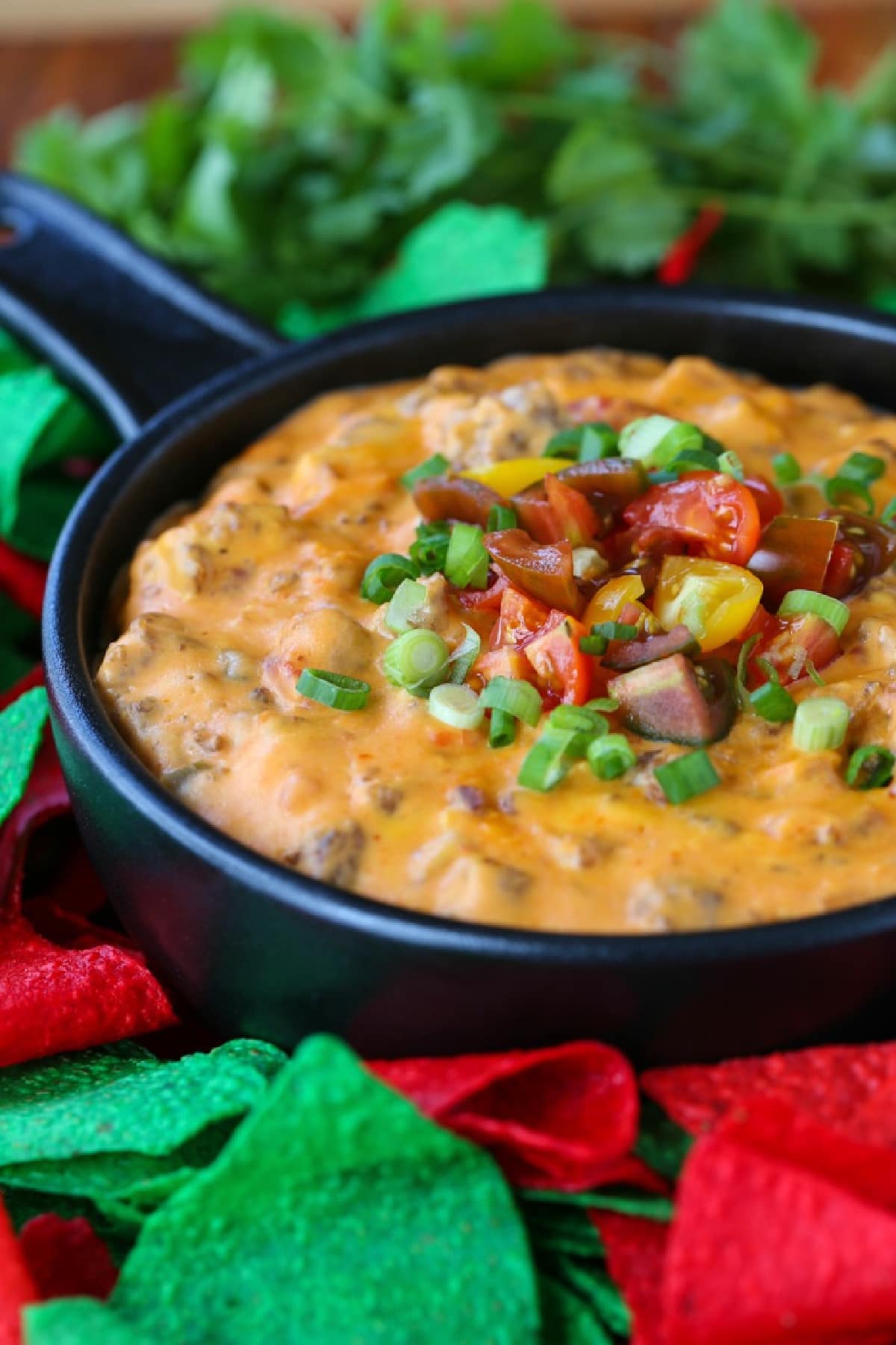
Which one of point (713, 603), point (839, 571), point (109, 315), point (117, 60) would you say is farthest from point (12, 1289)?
point (117, 60)

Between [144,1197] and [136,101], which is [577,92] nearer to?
[136,101]

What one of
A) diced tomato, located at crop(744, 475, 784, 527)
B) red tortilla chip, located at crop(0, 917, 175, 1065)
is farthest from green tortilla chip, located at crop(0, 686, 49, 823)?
diced tomato, located at crop(744, 475, 784, 527)

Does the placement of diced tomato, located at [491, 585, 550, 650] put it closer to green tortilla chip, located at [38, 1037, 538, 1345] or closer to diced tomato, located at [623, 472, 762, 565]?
diced tomato, located at [623, 472, 762, 565]

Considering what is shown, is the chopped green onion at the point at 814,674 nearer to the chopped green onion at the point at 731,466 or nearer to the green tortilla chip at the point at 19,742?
the chopped green onion at the point at 731,466

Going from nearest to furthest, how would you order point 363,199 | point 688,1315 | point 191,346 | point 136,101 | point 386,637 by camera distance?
point 688,1315 → point 386,637 → point 191,346 → point 363,199 → point 136,101

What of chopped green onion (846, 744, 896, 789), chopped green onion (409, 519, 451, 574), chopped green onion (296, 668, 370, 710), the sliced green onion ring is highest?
chopped green onion (409, 519, 451, 574)

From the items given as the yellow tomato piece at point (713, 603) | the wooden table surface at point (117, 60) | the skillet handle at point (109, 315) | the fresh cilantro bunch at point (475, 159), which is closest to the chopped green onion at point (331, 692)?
the yellow tomato piece at point (713, 603)

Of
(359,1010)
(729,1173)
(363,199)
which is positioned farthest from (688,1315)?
(363,199)
